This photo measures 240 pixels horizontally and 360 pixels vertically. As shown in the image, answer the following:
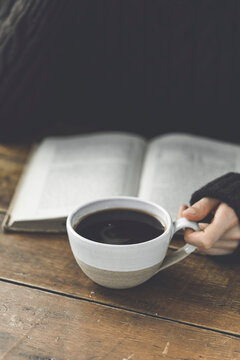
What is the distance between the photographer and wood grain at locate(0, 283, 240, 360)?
0.56 m

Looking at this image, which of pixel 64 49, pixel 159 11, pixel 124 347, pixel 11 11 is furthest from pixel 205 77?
pixel 124 347

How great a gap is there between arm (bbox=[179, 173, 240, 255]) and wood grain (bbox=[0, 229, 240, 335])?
41 millimetres

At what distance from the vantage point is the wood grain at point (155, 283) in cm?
63

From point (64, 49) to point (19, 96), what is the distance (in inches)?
6.0

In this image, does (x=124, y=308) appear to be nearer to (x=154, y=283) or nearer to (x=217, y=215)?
(x=154, y=283)

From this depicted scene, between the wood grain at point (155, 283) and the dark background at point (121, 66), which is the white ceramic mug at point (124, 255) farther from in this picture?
the dark background at point (121, 66)

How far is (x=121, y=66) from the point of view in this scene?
3.62 ft

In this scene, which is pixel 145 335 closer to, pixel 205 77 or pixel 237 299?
pixel 237 299

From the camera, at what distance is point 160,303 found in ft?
2.12

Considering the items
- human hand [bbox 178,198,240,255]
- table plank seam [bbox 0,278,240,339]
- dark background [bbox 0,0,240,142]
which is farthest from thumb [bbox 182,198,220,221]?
dark background [bbox 0,0,240,142]

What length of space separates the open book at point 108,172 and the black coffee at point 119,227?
0.12 metres

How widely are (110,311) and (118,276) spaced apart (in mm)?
51

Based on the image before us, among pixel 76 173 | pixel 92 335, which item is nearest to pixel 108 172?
pixel 76 173

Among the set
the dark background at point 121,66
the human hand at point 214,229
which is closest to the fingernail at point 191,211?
the human hand at point 214,229
